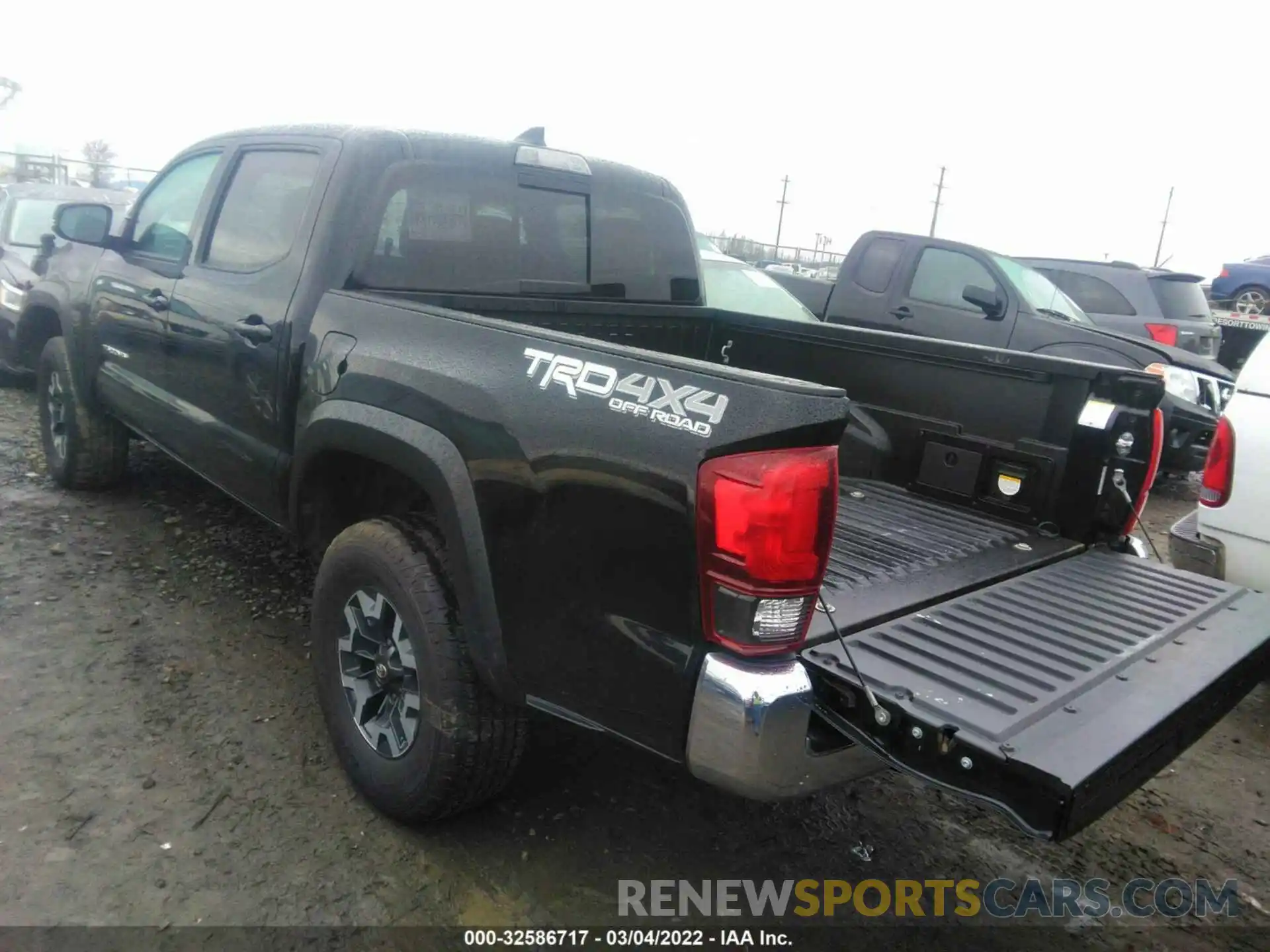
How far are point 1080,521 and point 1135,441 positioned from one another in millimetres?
318

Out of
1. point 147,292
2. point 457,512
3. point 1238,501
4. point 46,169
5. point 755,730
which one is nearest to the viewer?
point 755,730

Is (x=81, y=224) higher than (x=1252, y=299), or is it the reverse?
(x=81, y=224)

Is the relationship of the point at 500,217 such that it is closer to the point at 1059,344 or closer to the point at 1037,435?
the point at 1037,435

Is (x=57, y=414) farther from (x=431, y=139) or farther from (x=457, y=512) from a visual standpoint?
(x=457, y=512)

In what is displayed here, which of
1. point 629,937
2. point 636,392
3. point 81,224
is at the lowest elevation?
point 629,937

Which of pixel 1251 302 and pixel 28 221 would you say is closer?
pixel 28 221

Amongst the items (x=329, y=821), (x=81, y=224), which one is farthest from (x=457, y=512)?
(x=81, y=224)

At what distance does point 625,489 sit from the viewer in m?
2.02

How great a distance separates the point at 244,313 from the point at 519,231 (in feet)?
3.33

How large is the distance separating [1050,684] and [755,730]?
0.73 meters

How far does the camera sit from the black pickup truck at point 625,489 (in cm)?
191

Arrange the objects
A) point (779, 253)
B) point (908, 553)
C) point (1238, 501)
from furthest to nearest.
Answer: point (779, 253)
point (1238, 501)
point (908, 553)

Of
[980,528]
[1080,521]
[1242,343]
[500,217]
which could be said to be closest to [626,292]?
[500,217]

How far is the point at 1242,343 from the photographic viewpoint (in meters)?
12.6
